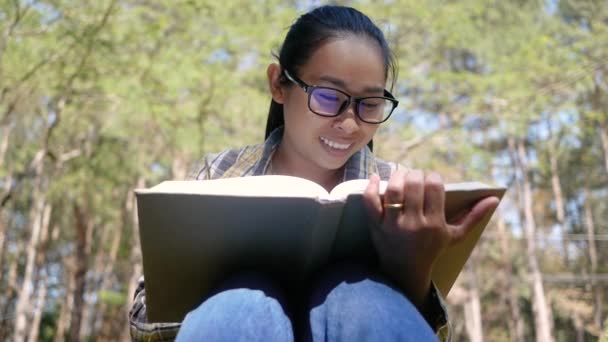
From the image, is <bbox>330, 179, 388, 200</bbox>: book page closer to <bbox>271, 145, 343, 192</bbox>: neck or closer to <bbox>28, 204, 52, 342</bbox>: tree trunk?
<bbox>271, 145, 343, 192</bbox>: neck

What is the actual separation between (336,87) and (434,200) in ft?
1.92

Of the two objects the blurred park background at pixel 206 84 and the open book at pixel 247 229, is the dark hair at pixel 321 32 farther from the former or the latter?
the blurred park background at pixel 206 84

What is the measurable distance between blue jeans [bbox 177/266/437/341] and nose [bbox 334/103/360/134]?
0.53 meters

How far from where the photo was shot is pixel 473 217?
101cm

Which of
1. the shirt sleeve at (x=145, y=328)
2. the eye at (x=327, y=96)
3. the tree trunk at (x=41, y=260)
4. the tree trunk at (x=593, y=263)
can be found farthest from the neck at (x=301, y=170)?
the tree trunk at (x=593, y=263)

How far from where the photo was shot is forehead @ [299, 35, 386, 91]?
148 centimetres

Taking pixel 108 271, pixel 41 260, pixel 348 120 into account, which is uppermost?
pixel 348 120

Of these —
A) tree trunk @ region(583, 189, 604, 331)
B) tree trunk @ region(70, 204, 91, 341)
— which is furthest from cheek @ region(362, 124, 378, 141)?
tree trunk @ region(583, 189, 604, 331)

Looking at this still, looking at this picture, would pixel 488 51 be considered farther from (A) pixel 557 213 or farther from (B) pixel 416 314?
(A) pixel 557 213

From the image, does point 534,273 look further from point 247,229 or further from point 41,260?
point 247,229

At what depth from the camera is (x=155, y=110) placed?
22.2 feet

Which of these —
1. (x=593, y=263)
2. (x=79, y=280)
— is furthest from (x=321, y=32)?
(x=593, y=263)

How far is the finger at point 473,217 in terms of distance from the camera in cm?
100

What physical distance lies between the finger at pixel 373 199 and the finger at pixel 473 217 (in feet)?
0.44
